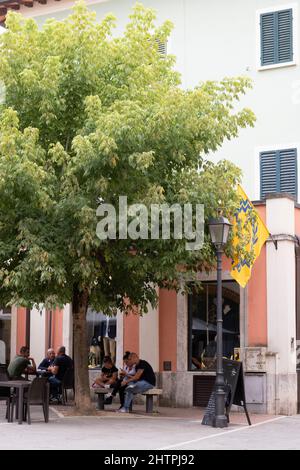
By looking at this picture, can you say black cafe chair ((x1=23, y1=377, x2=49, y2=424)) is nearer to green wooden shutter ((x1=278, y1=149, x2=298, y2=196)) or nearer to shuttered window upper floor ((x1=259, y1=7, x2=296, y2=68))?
green wooden shutter ((x1=278, y1=149, x2=298, y2=196))

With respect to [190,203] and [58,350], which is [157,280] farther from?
[58,350]

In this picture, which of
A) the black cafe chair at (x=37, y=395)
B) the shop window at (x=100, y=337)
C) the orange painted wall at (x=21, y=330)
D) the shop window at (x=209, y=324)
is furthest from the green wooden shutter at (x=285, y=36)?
the black cafe chair at (x=37, y=395)

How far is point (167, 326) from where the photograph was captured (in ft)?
67.9

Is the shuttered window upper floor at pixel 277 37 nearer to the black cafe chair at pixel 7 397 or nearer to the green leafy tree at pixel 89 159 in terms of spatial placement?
the green leafy tree at pixel 89 159

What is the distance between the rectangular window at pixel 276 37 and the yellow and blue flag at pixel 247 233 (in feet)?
18.6

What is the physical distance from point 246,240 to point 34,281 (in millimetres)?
4638

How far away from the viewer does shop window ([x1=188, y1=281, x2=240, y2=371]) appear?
19734 millimetres

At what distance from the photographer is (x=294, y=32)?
21844 millimetres

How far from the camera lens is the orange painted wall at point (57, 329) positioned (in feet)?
73.8

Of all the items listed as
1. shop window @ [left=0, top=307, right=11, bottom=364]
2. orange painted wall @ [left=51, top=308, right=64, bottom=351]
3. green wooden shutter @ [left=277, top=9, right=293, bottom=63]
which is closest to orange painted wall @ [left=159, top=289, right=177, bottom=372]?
orange painted wall @ [left=51, top=308, right=64, bottom=351]

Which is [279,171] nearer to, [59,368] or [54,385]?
[59,368]

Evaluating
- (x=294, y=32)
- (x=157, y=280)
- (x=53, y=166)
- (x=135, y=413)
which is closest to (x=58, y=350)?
(x=135, y=413)

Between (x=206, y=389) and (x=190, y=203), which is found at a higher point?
(x=190, y=203)

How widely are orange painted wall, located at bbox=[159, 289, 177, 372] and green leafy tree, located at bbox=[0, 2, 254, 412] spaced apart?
334 centimetres
